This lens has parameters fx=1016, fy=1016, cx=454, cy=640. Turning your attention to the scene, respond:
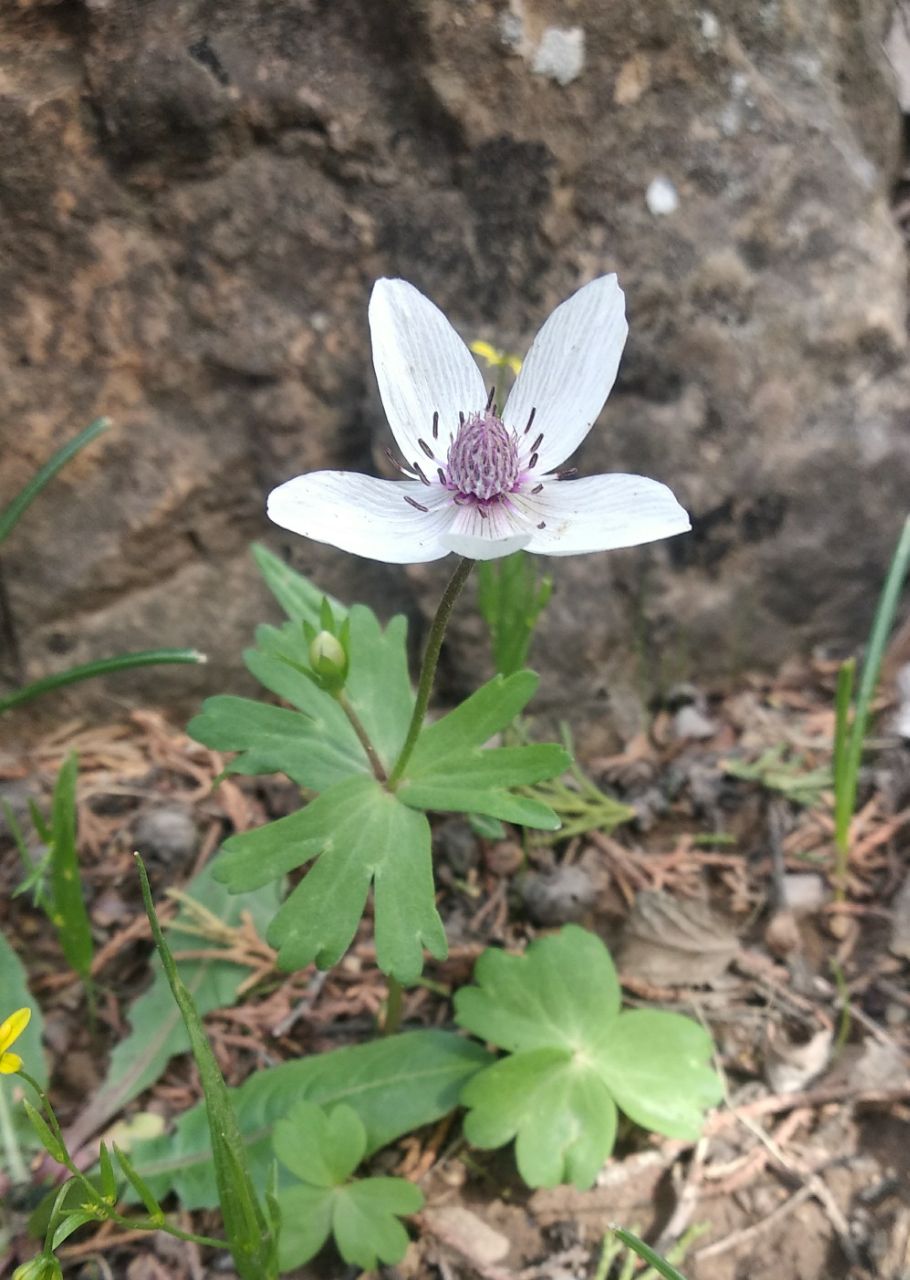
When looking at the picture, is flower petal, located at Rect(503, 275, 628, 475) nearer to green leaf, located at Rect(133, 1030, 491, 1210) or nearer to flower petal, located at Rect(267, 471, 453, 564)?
flower petal, located at Rect(267, 471, 453, 564)

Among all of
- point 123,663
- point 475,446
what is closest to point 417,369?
point 475,446

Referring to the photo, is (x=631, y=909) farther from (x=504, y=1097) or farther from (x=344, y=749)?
(x=344, y=749)

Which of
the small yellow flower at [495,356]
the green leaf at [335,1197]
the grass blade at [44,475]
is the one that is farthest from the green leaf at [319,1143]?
the small yellow flower at [495,356]

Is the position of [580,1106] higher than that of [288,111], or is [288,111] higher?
[288,111]

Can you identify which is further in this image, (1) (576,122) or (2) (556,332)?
(1) (576,122)

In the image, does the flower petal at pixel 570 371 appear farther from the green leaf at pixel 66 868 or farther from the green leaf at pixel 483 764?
the green leaf at pixel 66 868

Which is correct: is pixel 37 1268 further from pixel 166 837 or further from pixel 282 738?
pixel 166 837

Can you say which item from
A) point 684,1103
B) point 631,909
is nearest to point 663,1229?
point 684,1103
